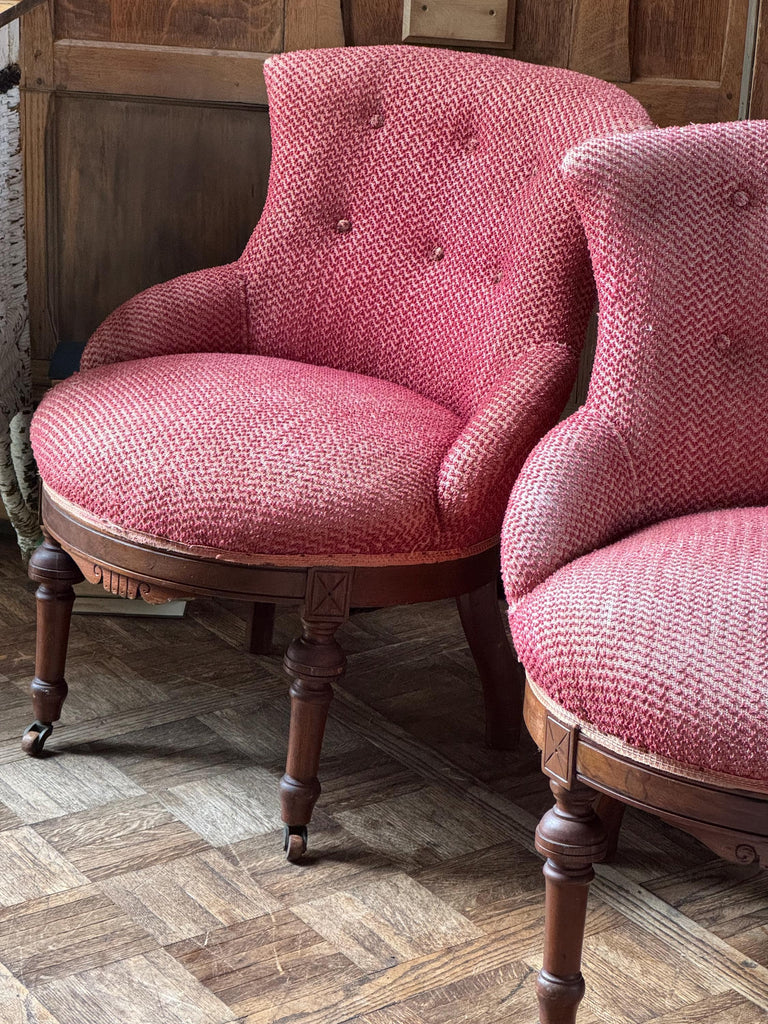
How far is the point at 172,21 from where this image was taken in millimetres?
2135

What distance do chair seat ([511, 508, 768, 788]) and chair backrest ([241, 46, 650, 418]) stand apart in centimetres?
50

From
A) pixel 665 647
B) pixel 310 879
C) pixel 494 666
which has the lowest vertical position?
pixel 310 879

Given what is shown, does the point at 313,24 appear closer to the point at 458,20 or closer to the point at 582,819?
the point at 458,20

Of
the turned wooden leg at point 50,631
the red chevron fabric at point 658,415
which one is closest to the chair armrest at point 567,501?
the red chevron fabric at point 658,415

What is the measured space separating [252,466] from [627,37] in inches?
47.9

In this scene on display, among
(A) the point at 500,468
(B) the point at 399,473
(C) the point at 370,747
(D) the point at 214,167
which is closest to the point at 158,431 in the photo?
(B) the point at 399,473

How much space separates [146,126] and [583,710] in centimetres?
153

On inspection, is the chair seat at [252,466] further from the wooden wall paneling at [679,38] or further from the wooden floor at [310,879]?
the wooden wall paneling at [679,38]

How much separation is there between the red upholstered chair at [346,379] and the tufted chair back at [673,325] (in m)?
0.17

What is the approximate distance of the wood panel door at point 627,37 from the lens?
A: 6.97 ft

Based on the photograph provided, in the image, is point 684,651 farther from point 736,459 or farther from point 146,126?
point 146,126

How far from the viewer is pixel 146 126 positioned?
2.20 m

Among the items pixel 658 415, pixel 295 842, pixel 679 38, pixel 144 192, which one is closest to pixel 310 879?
pixel 295 842

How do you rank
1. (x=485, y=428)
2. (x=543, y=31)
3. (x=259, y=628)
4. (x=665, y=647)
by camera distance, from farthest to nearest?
(x=543, y=31)
(x=259, y=628)
(x=485, y=428)
(x=665, y=647)
